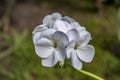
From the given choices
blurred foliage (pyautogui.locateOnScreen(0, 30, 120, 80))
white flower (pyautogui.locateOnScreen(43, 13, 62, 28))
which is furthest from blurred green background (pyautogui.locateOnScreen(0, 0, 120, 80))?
white flower (pyautogui.locateOnScreen(43, 13, 62, 28))

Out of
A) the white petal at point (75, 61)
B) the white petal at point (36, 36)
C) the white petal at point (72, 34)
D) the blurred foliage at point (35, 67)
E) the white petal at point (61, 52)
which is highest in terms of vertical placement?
the white petal at point (72, 34)

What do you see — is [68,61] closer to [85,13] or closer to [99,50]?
[99,50]

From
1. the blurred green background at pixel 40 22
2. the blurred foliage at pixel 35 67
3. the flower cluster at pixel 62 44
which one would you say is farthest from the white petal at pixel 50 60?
the blurred foliage at pixel 35 67

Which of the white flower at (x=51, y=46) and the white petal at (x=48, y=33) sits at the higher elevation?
the white petal at (x=48, y=33)

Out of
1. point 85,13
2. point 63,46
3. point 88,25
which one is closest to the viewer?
point 63,46

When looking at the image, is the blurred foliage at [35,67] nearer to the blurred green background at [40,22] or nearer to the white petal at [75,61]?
the blurred green background at [40,22]

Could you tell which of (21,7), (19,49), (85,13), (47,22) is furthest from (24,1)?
(47,22)

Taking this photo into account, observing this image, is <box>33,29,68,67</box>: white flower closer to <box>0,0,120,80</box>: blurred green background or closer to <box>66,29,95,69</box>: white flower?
<box>66,29,95,69</box>: white flower
